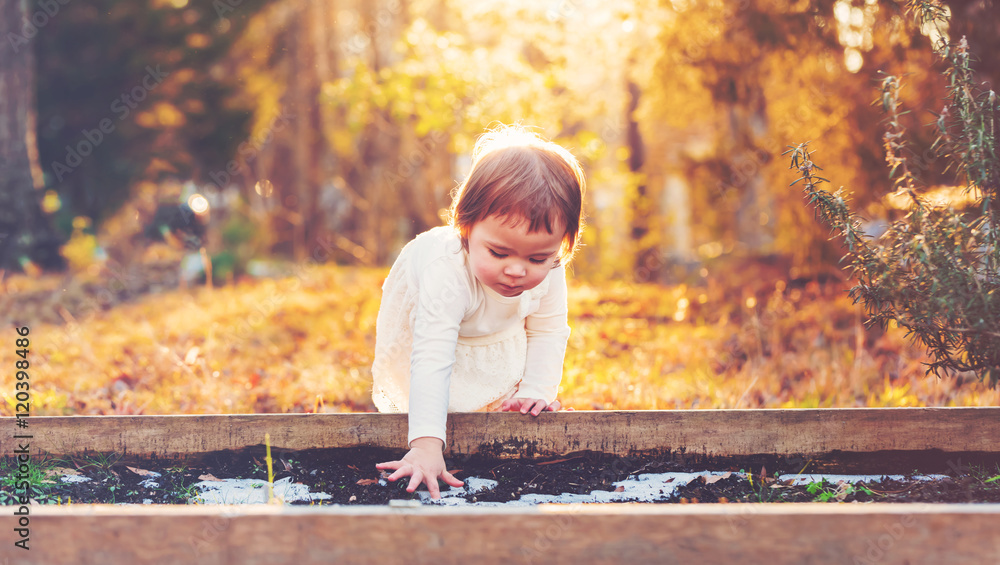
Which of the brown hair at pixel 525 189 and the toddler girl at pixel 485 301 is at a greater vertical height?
the brown hair at pixel 525 189

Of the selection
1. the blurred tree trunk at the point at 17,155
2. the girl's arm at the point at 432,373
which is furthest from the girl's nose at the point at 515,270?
the blurred tree trunk at the point at 17,155

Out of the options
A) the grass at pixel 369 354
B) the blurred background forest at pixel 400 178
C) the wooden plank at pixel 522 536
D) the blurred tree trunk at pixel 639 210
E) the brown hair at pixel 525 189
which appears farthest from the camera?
the blurred tree trunk at pixel 639 210

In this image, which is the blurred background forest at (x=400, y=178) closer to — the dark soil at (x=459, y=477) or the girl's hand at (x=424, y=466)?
the dark soil at (x=459, y=477)

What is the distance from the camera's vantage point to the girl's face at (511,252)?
1845 millimetres

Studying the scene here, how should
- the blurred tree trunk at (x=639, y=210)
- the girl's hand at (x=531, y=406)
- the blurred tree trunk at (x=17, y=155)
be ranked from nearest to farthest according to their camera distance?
the girl's hand at (x=531, y=406) → the blurred tree trunk at (x=17, y=155) → the blurred tree trunk at (x=639, y=210)

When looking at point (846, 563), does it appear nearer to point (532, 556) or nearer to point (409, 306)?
point (532, 556)

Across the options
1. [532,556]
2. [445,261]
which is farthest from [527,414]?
[532,556]

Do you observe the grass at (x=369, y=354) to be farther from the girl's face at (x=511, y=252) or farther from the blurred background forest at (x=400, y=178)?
the girl's face at (x=511, y=252)

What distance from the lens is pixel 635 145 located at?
10.7 meters

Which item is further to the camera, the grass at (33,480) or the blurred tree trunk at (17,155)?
the blurred tree trunk at (17,155)

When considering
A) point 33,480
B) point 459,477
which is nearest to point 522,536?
point 459,477

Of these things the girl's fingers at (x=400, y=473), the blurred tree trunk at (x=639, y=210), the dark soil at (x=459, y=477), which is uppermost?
the blurred tree trunk at (x=639, y=210)

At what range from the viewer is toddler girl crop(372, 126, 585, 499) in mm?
1842

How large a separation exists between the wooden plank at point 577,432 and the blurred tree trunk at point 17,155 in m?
6.49
